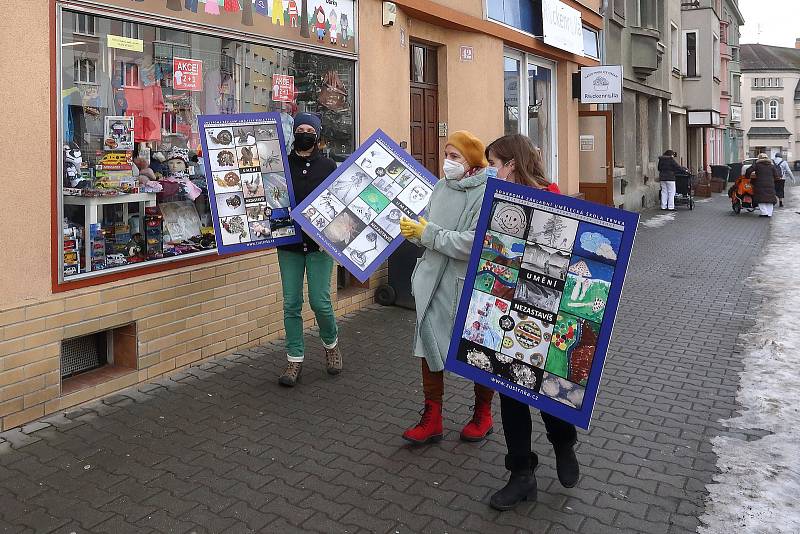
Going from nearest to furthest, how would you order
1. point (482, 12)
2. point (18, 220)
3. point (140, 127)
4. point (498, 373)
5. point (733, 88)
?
point (498, 373)
point (18, 220)
point (140, 127)
point (482, 12)
point (733, 88)

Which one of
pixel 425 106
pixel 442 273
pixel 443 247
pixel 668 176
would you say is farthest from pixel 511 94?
pixel 668 176

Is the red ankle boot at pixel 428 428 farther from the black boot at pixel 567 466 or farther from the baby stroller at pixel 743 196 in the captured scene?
the baby stroller at pixel 743 196

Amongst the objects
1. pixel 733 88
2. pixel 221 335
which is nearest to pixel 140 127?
pixel 221 335

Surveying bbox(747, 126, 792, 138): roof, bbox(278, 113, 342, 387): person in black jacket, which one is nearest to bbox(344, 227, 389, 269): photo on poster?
bbox(278, 113, 342, 387): person in black jacket

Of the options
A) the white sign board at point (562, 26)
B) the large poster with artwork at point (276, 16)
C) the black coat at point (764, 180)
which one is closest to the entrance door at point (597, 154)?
the white sign board at point (562, 26)

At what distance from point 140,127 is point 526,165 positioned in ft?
10.9

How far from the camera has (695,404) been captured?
546 cm

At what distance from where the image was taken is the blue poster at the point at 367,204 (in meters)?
5.31

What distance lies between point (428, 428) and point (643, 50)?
66.8ft

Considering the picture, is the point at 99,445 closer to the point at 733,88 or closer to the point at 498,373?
the point at 498,373

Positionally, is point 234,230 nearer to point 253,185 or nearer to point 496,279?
point 253,185

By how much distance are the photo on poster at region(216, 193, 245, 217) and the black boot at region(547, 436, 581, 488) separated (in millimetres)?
2866

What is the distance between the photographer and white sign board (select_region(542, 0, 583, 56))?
44.7 ft

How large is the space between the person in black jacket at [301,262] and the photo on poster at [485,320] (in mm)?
2051
